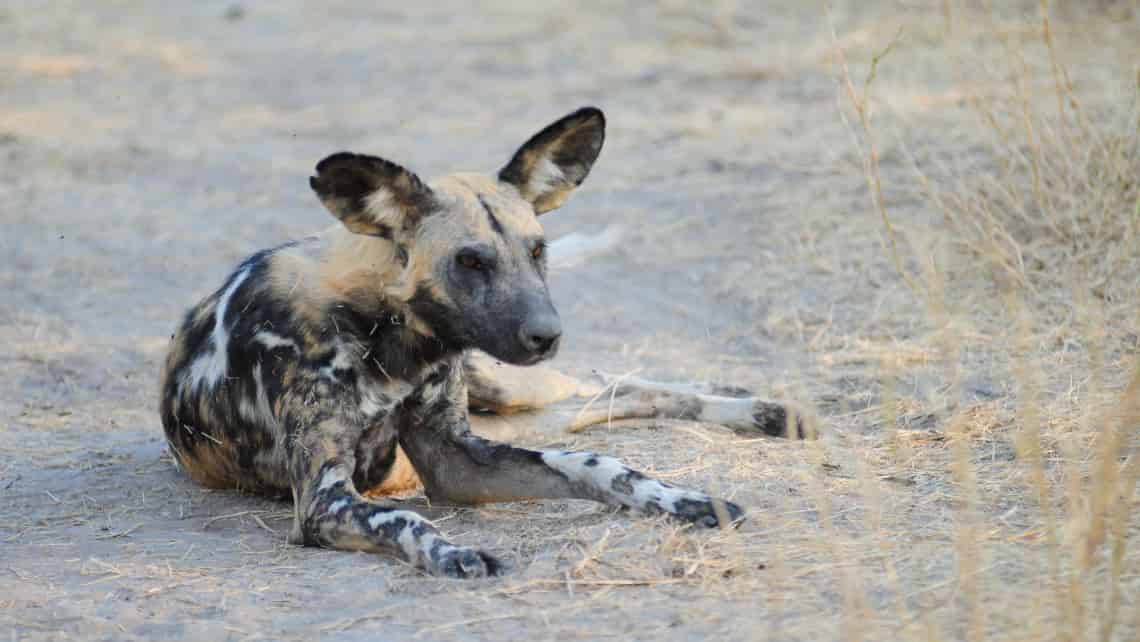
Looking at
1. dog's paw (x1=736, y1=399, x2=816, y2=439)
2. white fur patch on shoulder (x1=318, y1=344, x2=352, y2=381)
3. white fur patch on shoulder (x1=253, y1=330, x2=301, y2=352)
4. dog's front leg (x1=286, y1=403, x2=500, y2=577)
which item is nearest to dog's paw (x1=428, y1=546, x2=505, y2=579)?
dog's front leg (x1=286, y1=403, x2=500, y2=577)

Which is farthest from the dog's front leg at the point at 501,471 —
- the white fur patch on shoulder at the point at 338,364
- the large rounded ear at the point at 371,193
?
the large rounded ear at the point at 371,193

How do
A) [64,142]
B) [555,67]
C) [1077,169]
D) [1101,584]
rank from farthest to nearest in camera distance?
[555,67] → [64,142] → [1077,169] → [1101,584]

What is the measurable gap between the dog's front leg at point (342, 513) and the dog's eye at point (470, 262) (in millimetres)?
436

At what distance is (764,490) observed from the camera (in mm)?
3229

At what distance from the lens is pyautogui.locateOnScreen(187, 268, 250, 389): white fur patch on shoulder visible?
3561 millimetres

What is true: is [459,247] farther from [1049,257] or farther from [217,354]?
[1049,257]

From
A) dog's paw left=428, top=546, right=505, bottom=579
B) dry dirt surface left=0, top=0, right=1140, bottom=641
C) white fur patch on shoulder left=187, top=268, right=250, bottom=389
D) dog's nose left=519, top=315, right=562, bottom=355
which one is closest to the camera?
dry dirt surface left=0, top=0, right=1140, bottom=641

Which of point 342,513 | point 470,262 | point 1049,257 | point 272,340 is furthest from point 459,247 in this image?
point 1049,257

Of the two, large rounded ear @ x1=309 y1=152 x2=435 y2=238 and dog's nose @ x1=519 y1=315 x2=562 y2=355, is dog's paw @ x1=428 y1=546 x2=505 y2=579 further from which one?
large rounded ear @ x1=309 y1=152 x2=435 y2=238

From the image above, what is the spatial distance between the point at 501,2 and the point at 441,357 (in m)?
8.26

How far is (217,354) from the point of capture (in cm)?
359

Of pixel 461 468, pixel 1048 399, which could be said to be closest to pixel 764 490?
pixel 461 468

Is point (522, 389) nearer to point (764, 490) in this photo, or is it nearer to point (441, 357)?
point (441, 357)

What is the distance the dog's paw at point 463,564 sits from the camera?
2.79 m
